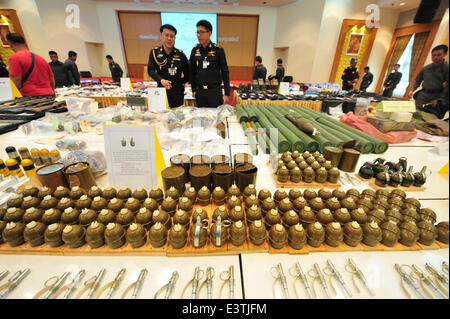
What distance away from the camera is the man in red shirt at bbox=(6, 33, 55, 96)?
7.79 feet

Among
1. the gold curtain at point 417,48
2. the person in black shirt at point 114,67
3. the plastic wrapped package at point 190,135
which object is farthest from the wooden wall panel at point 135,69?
the gold curtain at point 417,48

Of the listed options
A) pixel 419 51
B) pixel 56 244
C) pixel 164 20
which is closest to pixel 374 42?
pixel 419 51

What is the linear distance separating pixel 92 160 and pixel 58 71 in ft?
16.3

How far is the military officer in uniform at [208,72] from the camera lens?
2500mm

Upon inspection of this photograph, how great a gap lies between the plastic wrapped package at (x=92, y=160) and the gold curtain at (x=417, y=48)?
29.4 feet

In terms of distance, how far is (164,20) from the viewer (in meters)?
8.28

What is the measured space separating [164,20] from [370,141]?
962cm

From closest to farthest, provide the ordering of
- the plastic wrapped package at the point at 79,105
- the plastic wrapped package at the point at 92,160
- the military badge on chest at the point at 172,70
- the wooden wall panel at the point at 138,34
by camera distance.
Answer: the plastic wrapped package at the point at 92,160, the plastic wrapped package at the point at 79,105, the military badge on chest at the point at 172,70, the wooden wall panel at the point at 138,34

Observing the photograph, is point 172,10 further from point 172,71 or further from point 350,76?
point 172,71

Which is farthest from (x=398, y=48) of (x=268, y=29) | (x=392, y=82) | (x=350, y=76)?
(x=268, y=29)

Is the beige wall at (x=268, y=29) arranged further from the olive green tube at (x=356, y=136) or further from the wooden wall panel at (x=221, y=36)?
the olive green tube at (x=356, y=136)

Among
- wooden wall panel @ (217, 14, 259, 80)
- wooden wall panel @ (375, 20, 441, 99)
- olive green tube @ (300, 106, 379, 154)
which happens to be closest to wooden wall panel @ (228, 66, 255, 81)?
wooden wall panel @ (217, 14, 259, 80)

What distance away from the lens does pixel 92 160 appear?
1073 millimetres

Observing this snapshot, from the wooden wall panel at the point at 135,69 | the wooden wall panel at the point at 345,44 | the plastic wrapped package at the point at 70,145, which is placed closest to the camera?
the plastic wrapped package at the point at 70,145
